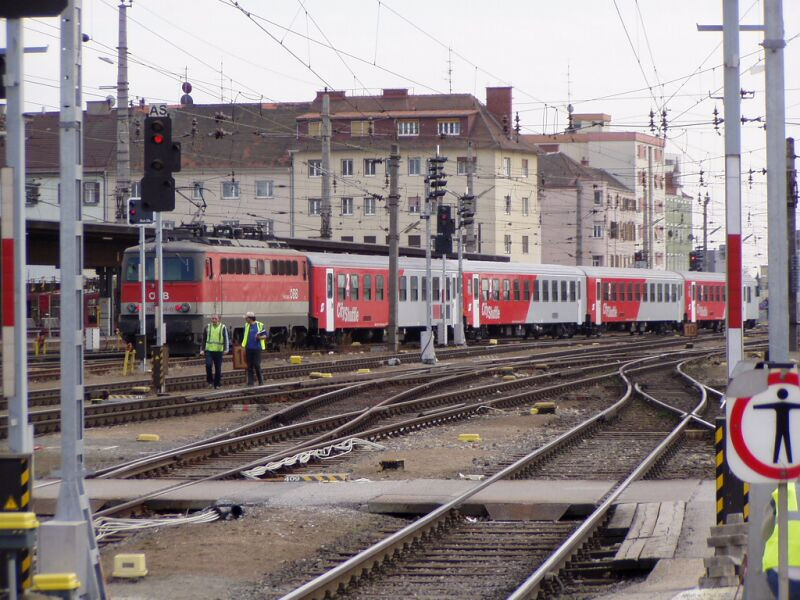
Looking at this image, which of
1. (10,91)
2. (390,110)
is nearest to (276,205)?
(390,110)

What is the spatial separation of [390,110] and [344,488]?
75677 millimetres

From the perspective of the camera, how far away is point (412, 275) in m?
48.4

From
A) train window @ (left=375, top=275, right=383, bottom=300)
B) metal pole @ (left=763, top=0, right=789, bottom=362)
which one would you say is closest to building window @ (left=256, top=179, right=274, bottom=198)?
train window @ (left=375, top=275, right=383, bottom=300)

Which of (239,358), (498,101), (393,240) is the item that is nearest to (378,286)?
(393,240)

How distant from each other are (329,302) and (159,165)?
28016mm

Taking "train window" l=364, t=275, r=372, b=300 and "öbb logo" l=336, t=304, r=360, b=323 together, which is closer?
"öbb logo" l=336, t=304, r=360, b=323

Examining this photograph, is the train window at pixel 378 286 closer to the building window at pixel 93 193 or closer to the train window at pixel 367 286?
the train window at pixel 367 286

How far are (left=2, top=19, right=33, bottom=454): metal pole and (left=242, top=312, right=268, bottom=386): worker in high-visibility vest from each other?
61.0ft

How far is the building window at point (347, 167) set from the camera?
9038cm

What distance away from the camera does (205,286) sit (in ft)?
119

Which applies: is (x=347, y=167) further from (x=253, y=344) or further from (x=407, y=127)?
(x=253, y=344)

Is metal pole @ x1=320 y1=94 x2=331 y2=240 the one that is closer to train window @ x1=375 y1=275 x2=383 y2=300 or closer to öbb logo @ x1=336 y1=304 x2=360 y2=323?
train window @ x1=375 y1=275 x2=383 y2=300

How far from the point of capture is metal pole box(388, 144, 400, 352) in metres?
40.2

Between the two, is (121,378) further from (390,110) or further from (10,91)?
(390,110)
